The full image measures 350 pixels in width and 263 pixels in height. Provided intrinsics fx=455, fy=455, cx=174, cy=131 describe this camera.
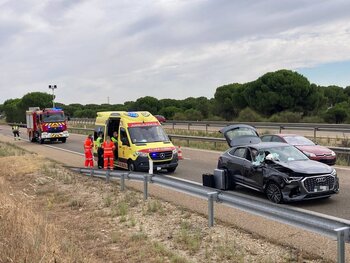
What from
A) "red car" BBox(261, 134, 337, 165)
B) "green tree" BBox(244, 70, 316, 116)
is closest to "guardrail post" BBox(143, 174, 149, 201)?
"red car" BBox(261, 134, 337, 165)

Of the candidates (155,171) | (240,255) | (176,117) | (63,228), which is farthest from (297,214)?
(176,117)

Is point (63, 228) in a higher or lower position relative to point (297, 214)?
lower

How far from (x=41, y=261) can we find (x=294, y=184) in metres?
6.28

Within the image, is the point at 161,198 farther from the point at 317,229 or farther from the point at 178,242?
the point at 317,229

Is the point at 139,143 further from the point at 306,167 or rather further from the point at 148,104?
the point at 148,104

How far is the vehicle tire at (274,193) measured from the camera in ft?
34.4

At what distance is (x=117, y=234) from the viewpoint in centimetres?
866

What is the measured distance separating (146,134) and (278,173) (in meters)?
7.30

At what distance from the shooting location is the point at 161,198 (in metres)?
11.6

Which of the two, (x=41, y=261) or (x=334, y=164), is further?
(x=334, y=164)

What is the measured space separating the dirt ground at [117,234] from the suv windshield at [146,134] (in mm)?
3591

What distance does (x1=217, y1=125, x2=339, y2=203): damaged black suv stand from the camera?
10.2 meters

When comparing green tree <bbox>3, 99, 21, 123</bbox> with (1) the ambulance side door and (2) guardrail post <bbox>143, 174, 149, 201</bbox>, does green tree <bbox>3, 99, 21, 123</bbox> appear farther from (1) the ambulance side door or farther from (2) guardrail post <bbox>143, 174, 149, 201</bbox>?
(2) guardrail post <bbox>143, 174, 149, 201</bbox>

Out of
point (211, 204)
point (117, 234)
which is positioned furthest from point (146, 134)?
point (211, 204)
